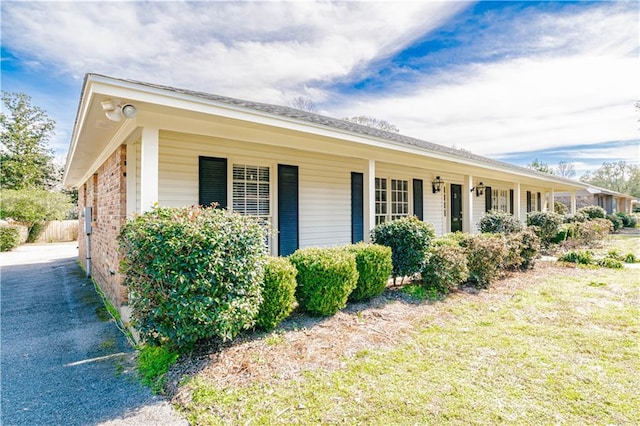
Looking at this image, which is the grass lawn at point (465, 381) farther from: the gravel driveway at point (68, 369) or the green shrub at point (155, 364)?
the gravel driveway at point (68, 369)

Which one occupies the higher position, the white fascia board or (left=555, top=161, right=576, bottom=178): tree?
(left=555, top=161, right=576, bottom=178): tree

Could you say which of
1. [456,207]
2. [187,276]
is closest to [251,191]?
[187,276]

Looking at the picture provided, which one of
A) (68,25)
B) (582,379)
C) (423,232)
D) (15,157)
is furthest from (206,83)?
(15,157)

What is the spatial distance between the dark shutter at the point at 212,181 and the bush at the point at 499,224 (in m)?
7.89

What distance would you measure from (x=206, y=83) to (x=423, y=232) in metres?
9.96

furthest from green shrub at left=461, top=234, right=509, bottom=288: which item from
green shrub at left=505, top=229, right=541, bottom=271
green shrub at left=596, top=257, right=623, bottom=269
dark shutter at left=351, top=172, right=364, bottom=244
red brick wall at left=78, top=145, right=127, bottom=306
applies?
red brick wall at left=78, top=145, right=127, bottom=306

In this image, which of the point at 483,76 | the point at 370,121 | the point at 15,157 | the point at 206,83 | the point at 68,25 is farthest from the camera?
the point at 370,121

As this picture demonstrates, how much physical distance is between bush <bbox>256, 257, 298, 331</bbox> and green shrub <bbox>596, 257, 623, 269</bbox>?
9148 millimetres

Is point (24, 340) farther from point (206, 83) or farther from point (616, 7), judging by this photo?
point (616, 7)

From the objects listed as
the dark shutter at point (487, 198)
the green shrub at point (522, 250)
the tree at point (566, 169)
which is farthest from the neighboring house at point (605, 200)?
the green shrub at point (522, 250)

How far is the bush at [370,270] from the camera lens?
4914 millimetres

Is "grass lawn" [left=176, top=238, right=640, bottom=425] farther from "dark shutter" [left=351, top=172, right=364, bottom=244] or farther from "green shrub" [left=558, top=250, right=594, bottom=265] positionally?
"green shrub" [left=558, top=250, right=594, bottom=265]

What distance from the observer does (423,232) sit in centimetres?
573

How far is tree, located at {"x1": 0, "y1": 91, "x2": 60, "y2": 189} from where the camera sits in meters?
24.2
